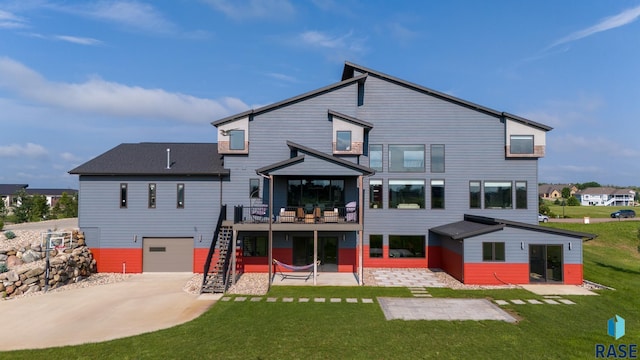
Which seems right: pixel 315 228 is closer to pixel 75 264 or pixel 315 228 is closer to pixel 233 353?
pixel 233 353

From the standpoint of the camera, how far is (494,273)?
1531 centimetres

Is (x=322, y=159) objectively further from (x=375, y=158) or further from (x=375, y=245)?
(x=375, y=245)

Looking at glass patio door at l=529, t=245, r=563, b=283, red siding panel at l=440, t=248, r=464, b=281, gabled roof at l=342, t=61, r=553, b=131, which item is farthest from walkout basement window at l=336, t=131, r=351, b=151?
glass patio door at l=529, t=245, r=563, b=283

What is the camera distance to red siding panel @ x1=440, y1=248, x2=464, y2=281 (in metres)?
15.9

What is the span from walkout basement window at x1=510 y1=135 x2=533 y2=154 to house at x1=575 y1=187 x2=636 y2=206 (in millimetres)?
108365

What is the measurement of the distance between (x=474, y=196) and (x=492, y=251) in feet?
14.1

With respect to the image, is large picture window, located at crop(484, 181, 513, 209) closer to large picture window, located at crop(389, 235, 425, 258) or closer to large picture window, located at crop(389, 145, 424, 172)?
large picture window, located at crop(389, 145, 424, 172)

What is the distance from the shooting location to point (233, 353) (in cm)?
805

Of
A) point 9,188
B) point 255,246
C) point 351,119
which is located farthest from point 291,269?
point 9,188

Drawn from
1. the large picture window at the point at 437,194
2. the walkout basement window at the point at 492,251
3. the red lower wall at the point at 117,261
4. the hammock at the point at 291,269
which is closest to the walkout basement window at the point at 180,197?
the red lower wall at the point at 117,261

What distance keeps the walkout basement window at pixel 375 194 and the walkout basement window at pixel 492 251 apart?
18.8ft

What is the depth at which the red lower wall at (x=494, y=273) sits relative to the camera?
50.1 feet

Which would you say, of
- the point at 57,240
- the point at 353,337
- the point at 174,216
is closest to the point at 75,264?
the point at 57,240

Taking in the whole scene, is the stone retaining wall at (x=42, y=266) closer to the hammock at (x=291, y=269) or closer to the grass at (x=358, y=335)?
the grass at (x=358, y=335)
